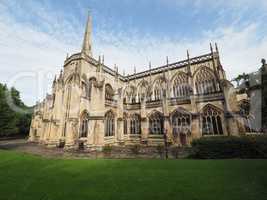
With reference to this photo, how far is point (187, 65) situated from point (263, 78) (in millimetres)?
16361

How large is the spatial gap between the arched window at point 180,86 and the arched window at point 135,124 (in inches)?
325

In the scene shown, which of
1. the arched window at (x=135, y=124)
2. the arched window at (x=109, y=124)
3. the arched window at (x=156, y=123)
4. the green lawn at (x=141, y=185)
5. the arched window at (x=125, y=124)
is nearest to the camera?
the green lawn at (x=141, y=185)

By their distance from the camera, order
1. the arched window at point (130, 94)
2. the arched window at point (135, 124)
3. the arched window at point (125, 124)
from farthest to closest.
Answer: the arched window at point (130, 94), the arched window at point (125, 124), the arched window at point (135, 124)

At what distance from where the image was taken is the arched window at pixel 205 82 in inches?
822

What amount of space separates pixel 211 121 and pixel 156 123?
7.06 m

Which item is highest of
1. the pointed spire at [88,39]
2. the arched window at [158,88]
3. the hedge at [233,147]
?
the pointed spire at [88,39]

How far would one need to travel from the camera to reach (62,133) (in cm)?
1980

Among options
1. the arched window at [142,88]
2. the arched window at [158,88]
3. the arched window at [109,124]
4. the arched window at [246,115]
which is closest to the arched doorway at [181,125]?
the arched window at [246,115]

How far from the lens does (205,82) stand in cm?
2170

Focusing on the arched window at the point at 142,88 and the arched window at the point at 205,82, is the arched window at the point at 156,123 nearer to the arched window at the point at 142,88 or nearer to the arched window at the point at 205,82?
the arched window at the point at 142,88

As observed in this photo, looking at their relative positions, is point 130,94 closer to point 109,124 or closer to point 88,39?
point 109,124

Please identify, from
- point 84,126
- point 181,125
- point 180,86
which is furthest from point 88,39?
point 181,125

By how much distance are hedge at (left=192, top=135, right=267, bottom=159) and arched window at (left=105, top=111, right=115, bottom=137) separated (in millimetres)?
11170

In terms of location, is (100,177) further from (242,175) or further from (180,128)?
(180,128)
